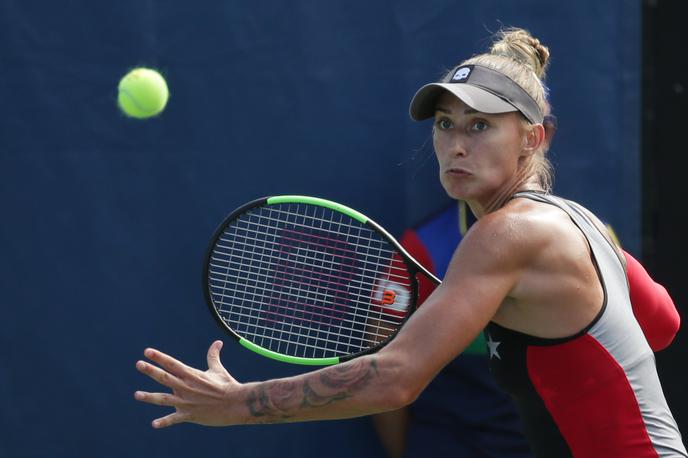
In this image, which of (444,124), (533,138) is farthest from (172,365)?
(533,138)

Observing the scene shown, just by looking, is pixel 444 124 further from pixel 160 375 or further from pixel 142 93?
pixel 142 93

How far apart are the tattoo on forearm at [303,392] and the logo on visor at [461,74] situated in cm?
62

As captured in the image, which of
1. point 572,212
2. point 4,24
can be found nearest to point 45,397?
point 4,24

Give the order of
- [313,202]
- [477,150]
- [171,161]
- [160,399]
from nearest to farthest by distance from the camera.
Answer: [160,399], [477,150], [313,202], [171,161]

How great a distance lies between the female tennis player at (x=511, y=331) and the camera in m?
1.80

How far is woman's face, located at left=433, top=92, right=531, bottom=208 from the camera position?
2041 millimetres

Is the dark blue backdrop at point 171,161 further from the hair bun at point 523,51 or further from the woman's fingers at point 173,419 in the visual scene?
the woman's fingers at point 173,419

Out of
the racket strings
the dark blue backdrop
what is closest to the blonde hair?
the racket strings

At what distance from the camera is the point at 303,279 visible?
3.28 metres

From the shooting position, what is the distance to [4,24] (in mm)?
3619

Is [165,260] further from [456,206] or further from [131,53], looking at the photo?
[456,206]

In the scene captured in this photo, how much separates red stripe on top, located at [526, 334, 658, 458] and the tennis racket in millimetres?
482

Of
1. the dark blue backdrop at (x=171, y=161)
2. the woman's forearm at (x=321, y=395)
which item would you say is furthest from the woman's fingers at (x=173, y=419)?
the dark blue backdrop at (x=171, y=161)

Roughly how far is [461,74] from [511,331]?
532mm
